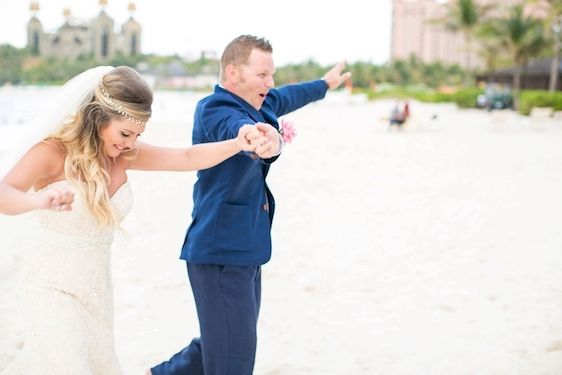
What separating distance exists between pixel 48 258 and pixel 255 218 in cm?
85

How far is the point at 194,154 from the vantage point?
116 inches

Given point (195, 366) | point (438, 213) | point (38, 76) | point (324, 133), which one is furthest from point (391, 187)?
point (38, 76)

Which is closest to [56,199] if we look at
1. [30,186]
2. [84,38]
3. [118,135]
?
[30,186]

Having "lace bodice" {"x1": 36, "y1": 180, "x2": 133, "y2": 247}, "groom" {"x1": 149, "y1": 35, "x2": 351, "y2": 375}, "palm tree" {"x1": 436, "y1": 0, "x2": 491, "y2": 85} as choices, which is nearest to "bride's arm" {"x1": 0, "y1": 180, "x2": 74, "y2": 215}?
"lace bodice" {"x1": 36, "y1": 180, "x2": 133, "y2": 247}

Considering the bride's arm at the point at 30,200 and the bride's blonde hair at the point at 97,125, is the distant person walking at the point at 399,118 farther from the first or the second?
the bride's arm at the point at 30,200

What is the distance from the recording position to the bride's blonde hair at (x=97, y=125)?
8.63 ft

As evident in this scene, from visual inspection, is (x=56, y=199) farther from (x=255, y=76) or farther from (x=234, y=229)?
(x=255, y=76)

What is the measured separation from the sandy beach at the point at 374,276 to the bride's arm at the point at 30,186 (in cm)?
52

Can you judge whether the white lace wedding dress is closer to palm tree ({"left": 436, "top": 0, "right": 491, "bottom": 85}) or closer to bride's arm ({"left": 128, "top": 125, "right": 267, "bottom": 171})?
bride's arm ({"left": 128, "top": 125, "right": 267, "bottom": 171})

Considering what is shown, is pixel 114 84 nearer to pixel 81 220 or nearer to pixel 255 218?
pixel 81 220

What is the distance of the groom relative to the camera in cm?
300

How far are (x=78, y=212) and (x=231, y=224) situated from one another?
64 cm

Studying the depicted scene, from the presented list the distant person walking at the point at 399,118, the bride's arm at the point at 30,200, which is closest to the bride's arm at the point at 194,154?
the bride's arm at the point at 30,200

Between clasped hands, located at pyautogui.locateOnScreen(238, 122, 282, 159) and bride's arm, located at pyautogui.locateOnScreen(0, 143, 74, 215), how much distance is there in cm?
66
